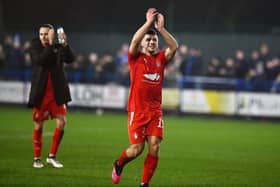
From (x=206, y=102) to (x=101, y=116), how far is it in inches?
151

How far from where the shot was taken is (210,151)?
15227 millimetres

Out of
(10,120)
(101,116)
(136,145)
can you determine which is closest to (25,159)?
(136,145)

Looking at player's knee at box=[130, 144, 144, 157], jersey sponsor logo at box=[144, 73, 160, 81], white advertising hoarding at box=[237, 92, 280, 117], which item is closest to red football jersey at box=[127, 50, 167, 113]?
jersey sponsor logo at box=[144, 73, 160, 81]

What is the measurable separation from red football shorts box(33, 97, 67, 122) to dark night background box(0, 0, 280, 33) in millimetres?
16720

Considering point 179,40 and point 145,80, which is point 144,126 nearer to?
point 145,80

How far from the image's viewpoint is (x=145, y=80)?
9.57 m

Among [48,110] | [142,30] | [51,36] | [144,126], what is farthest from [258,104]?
[142,30]

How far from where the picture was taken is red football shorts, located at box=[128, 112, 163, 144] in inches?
376

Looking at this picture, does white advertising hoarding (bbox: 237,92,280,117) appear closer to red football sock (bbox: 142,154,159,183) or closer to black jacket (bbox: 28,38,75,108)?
black jacket (bbox: 28,38,75,108)

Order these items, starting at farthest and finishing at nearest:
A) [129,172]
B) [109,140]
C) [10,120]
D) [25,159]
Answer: [10,120], [109,140], [25,159], [129,172]

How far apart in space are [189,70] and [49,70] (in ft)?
47.4

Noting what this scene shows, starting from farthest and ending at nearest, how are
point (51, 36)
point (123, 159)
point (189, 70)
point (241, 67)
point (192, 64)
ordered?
point (189, 70) < point (192, 64) < point (241, 67) < point (51, 36) < point (123, 159)

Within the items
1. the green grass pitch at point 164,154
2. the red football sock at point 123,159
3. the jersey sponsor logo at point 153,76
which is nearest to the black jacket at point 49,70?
the green grass pitch at point 164,154

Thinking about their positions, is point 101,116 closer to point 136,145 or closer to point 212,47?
point 212,47
